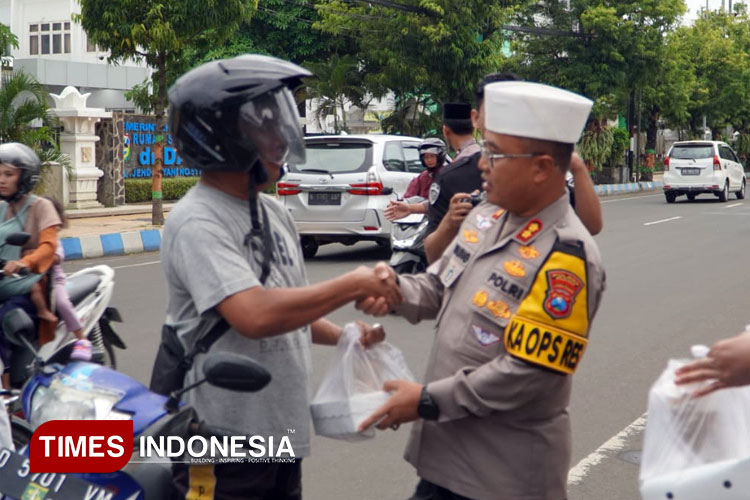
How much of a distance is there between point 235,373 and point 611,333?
6530mm

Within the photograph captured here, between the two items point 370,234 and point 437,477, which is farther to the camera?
point 370,234

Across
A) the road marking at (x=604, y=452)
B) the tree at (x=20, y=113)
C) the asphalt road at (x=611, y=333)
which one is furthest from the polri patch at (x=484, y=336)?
the tree at (x=20, y=113)

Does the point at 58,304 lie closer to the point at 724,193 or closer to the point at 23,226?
the point at 23,226

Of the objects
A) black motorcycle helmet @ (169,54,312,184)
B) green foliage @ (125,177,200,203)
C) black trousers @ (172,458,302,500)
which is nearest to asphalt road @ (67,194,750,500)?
black trousers @ (172,458,302,500)

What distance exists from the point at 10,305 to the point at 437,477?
3.47 m

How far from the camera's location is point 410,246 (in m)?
8.98

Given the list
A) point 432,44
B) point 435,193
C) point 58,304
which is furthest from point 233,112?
point 432,44

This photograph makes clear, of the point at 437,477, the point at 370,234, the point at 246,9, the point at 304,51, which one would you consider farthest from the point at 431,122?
the point at 437,477

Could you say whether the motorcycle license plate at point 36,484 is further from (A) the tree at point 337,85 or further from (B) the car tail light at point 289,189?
(A) the tree at point 337,85

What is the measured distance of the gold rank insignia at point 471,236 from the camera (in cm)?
268

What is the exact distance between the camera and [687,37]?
46.7 metres

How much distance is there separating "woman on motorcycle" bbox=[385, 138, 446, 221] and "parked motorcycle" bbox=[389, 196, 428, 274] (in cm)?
31

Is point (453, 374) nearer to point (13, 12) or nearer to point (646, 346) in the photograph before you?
point (646, 346)

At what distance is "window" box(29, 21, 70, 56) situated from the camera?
143ft
